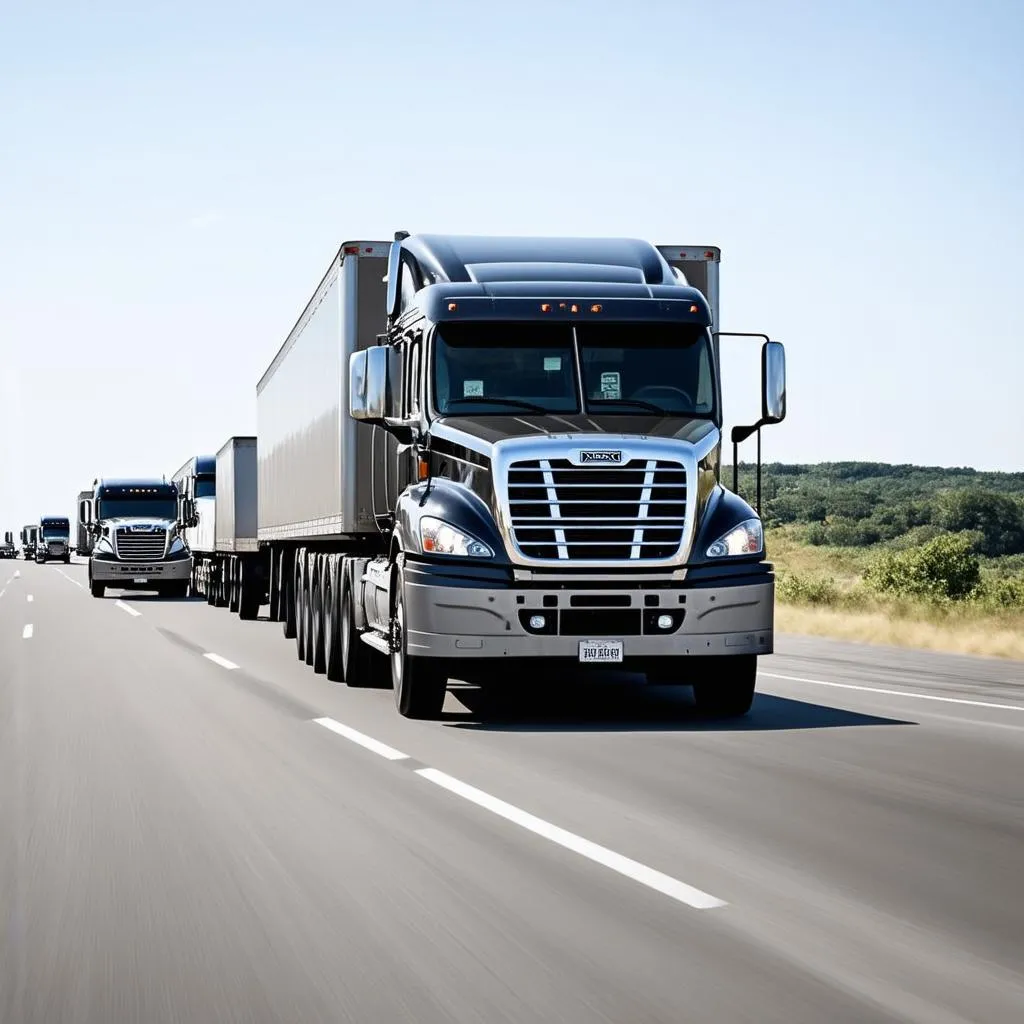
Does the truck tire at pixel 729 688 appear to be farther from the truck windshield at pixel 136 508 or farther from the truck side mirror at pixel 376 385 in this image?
the truck windshield at pixel 136 508

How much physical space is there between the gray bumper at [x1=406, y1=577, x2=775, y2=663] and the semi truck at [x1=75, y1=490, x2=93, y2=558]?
3488 centimetres

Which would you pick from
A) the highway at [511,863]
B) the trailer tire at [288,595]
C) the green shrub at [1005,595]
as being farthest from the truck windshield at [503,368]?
the green shrub at [1005,595]

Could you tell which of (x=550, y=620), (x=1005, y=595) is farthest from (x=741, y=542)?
(x=1005, y=595)

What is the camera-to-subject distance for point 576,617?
500 inches

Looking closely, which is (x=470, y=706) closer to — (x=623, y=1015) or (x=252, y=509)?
(x=623, y=1015)

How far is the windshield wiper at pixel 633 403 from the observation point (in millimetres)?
13656

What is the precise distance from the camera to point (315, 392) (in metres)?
19.0

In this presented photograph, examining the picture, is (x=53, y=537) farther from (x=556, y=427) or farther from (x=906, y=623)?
(x=556, y=427)

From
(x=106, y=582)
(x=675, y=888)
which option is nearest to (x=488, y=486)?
(x=675, y=888)

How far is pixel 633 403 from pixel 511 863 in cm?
674

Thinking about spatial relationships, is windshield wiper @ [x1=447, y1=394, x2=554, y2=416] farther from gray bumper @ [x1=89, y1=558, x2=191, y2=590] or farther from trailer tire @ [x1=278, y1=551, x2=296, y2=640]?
gray bumper @ [x1=89, y1=558, x2=191, y2=590]

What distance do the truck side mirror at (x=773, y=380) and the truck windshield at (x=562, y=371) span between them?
1.49 ft

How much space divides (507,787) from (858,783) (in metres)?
2.08

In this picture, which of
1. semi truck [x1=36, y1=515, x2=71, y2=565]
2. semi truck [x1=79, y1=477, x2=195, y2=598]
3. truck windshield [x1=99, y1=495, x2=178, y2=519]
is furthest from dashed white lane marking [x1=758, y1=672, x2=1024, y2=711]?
semi truck [x1=36, y1=515, x2=71, y2=565]
